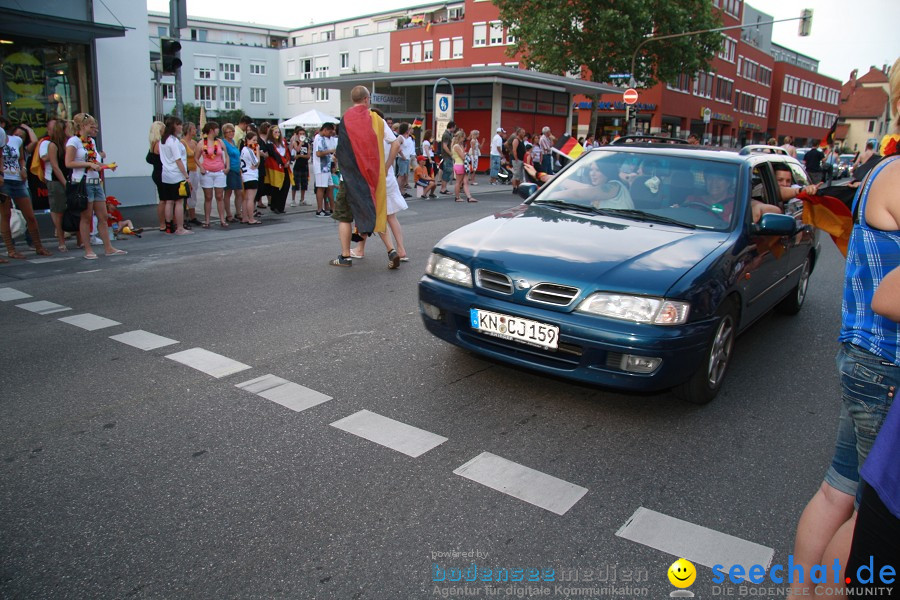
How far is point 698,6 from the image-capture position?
37.6 meters

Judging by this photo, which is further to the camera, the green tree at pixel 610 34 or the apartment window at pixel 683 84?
the apartment window at pixel 683 84

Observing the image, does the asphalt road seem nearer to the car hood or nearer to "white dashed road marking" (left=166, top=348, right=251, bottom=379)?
"white dashed road marking" (left=166, top=348, right=251, bottom=379)

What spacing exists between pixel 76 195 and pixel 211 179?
3128 millimetres

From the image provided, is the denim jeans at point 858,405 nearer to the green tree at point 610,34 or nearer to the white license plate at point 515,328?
the white license plate at point 515,328

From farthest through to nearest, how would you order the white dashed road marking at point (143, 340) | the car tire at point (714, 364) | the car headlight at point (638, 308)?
the white dashed road marking at point (143, 340) < the car tire at point (714, 364) < the car headlight at point (638, 308)

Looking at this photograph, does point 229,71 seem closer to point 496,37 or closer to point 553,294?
point 496,37

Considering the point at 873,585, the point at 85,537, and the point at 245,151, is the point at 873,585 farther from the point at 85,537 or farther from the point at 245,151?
the point at 245,151

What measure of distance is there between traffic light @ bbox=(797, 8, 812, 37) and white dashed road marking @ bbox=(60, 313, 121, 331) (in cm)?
3098

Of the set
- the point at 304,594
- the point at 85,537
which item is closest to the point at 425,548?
the point at 304,594

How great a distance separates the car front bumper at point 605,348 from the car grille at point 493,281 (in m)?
0.07

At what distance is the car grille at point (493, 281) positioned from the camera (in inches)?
156

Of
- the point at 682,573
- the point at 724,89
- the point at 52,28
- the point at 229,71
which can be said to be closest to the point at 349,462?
the point at 682,573

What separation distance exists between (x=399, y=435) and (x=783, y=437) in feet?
7.13

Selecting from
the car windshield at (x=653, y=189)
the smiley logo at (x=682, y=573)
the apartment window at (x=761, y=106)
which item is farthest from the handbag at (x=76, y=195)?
the apartment window at (x=761, y=106)
